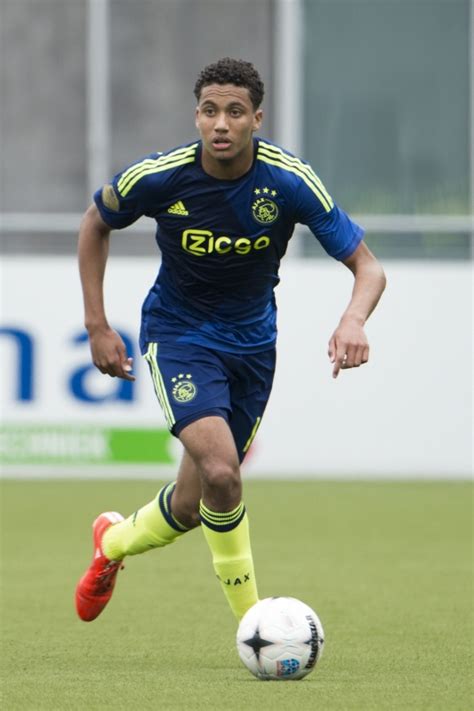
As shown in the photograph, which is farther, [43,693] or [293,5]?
[293,5]

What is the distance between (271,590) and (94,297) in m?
2.29

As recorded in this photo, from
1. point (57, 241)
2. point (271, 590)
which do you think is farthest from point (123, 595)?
point (57, 241)

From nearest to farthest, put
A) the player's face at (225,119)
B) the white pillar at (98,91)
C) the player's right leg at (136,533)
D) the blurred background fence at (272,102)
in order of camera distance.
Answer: the player's face at (225,119) → the player's right leg at (136,533) → the blurred background fence at (272,102) → the white pillar at (98,91)

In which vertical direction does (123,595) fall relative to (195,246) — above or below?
below

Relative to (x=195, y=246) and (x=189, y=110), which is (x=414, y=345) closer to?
(x=189, y=110)

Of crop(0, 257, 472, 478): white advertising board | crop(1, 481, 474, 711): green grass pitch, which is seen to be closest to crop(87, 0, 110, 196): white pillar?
crop(0, 257, 472, 478): white advertising board

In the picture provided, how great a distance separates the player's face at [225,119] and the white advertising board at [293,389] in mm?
7735

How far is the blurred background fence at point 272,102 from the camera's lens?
16.2m

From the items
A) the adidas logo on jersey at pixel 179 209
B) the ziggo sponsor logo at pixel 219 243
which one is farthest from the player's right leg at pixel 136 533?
the adidas logo on jersey at pixel 179 209

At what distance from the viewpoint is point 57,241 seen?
16219 millimetres

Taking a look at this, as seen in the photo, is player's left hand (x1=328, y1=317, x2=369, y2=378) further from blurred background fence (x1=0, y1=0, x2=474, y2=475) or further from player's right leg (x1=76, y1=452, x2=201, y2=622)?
blurred background fence (x1=0, y1=0, x2=474, y2=475)

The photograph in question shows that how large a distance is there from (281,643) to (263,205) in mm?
1553

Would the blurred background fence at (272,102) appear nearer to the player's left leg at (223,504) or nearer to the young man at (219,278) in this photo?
the young man at (219,278)

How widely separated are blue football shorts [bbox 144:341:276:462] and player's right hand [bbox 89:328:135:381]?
0.37 ft
